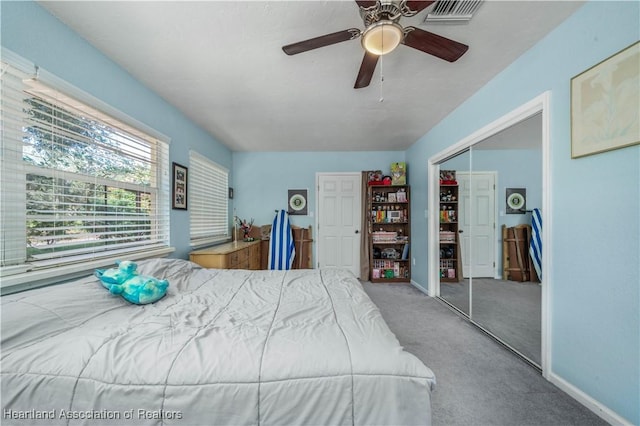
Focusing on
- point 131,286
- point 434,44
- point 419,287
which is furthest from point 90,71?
point 419,287

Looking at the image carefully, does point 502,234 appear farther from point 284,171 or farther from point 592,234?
point 284,171

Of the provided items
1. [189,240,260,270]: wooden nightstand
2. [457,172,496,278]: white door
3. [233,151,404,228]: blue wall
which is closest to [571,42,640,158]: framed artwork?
[457,172,496,278]: white door

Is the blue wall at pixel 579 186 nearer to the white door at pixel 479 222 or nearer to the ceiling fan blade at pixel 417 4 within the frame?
the white door at pixel 479 222

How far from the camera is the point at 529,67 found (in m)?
1.76

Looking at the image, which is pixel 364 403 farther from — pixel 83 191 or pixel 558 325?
pixel 83 191

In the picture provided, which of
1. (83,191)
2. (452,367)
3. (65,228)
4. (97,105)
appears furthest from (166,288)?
(452,367)

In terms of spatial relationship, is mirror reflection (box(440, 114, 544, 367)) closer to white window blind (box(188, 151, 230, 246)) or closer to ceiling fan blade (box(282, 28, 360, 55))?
ceiling fan blade (box(282, 28, 360, 55))

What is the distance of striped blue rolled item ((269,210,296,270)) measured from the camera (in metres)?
4.13

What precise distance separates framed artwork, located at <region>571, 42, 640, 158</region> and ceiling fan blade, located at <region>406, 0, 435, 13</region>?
1089 millimetres

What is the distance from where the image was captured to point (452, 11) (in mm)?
1399

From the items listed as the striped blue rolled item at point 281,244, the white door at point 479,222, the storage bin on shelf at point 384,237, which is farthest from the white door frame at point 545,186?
the striped blue rolled item at point 281,244

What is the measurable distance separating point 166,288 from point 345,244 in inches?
126

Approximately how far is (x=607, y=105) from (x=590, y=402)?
1.73 metres

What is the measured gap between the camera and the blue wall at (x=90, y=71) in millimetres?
1287
